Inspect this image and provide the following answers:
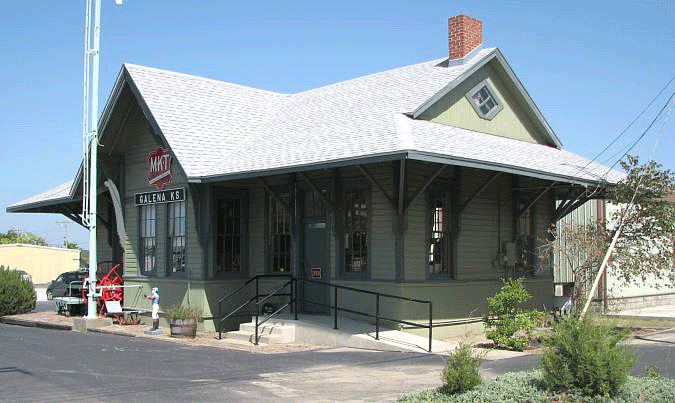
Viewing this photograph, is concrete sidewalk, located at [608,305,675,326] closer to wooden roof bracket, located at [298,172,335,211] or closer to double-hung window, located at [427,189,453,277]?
double-hung window, located at [427,189,453,277]

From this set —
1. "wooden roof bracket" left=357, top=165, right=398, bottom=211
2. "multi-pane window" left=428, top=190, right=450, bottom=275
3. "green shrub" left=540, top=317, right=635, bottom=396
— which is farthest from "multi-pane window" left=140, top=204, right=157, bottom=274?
"green shrub" left=540, top=317, right=635, bottom=396

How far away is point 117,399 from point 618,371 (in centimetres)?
653

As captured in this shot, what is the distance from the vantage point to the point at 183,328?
1886cm

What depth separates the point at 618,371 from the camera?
8.47 meters

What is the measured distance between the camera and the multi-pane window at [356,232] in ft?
59.1

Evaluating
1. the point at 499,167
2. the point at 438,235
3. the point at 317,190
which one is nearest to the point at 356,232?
the point at 317,190

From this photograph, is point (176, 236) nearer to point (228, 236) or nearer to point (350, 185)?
point (228, 236)

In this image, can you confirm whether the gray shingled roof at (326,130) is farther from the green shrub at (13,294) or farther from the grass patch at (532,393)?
the green shrub at (13,294)

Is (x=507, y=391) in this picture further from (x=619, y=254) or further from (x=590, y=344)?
(x=619, y=254)

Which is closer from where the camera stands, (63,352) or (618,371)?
(618,371)

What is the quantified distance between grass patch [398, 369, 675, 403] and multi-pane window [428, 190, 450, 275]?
8076 mm

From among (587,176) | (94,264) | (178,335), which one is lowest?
(178,335)

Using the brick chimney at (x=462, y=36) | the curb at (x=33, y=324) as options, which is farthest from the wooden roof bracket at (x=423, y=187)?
the curb at (x=33, y=324)

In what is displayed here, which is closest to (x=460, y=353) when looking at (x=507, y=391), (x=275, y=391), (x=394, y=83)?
(x=507, y=391)
